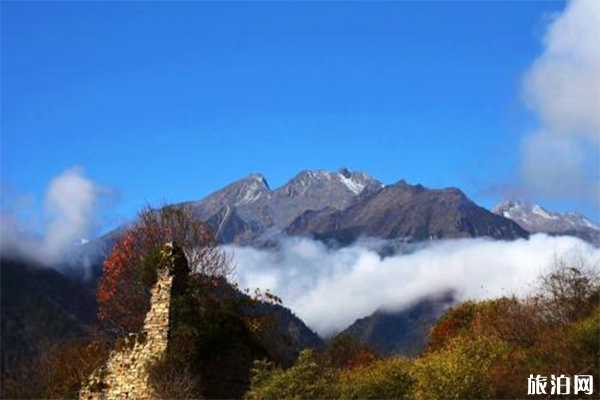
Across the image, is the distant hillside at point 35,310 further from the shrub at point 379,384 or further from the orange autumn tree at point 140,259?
the shrub at point 379,384

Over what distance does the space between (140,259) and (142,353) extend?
1507cm

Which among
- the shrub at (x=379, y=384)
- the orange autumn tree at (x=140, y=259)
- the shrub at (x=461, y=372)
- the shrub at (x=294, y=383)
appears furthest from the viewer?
the orange autumn tree at (x=140, y=259)

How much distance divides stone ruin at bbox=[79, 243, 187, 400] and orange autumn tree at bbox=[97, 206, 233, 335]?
41.6ft

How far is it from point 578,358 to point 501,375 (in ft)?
8.46

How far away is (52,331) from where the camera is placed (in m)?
138

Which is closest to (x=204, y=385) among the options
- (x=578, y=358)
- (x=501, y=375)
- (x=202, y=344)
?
(x=202, y=344)

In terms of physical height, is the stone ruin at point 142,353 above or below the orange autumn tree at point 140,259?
below

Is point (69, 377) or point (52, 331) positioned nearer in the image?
point (69, 377)

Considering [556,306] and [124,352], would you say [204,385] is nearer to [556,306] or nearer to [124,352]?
[124,352]

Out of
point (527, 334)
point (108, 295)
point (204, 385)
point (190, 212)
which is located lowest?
point (204, 385)

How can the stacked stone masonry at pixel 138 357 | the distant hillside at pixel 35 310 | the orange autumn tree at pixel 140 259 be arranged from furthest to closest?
the distant hillside at pixel 35 310, the orange autumn tree at pixel 140 259, the stacked stone masonry at pixel 138 357

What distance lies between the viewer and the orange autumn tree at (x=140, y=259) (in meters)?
44.1

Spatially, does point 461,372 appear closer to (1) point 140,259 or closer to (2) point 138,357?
(2) point 138,357

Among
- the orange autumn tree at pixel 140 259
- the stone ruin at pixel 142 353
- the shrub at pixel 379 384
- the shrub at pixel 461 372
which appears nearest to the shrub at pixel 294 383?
the shrub at pixel 379 384
